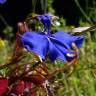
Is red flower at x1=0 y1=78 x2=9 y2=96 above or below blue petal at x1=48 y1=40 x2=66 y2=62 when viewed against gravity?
below

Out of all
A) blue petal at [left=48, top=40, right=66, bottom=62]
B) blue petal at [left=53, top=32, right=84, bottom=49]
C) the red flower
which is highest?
blue petal at [left=53, top=32, right=84, bottom=49]

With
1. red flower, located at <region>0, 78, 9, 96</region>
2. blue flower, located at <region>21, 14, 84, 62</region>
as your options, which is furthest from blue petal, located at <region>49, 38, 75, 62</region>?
red flower, located at <region>0, 78, 9, 96</region>

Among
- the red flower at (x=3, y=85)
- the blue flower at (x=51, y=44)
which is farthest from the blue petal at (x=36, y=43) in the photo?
the red flower at (x=3, y=85)

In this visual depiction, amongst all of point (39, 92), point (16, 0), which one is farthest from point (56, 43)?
point (16, 0)

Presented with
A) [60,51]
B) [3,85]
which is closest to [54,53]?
[60,51]

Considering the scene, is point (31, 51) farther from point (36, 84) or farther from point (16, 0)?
point (16, 0)

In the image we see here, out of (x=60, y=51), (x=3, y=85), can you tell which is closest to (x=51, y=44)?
(x=60, y=51)

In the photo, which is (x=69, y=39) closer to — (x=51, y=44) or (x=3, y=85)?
(x=51, y=44)

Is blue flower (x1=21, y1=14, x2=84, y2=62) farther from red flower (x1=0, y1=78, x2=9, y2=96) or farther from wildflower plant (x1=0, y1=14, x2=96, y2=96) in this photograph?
red flower (x1=0, y1=78, x2=9, y2=96)
